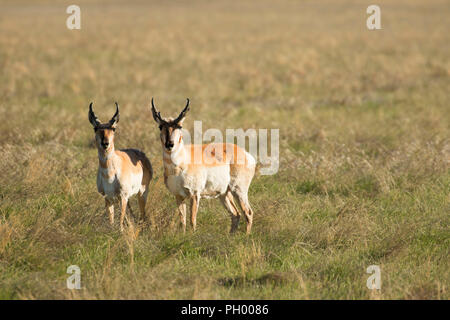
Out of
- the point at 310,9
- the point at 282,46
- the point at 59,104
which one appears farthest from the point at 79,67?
the point at 310,9

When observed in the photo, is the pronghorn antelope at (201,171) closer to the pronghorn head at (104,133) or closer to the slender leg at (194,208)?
the slender leg at (194,208)

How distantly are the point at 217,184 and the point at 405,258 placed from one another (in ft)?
8.34

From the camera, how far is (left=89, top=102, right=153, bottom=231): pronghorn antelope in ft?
24.5

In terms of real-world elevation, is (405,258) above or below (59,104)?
below

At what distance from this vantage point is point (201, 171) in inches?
305

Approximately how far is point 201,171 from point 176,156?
1.29 ft

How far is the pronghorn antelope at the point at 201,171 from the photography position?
7.40 meters

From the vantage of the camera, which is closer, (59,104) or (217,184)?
(217,184)

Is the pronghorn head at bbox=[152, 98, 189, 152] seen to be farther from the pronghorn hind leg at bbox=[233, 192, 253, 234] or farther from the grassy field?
the pronghorn hind leg at bbox=[233, 192, 253, 234]

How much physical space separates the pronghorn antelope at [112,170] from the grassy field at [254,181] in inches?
16.1

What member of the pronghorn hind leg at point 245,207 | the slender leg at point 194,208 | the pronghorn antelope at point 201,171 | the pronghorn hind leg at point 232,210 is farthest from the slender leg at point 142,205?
the pronghorn hind leg at point 245,207

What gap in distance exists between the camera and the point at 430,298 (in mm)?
6066

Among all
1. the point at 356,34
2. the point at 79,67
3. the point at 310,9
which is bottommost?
the point at 79,67

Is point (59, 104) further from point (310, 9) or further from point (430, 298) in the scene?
point (310, 9)
